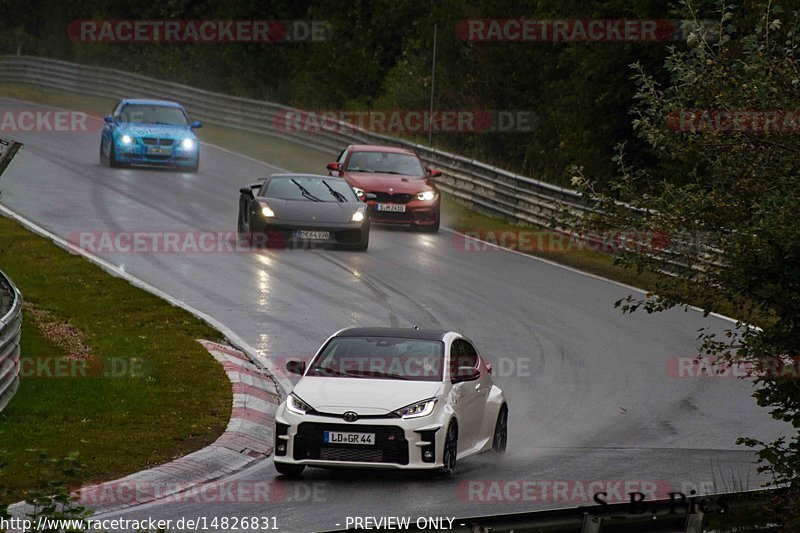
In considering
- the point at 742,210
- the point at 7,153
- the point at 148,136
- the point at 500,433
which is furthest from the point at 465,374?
the point at 148,136

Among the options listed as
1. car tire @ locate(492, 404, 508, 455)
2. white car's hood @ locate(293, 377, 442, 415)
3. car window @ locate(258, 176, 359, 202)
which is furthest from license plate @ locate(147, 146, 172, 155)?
→ white car's hood @ locate(293, 377, 442, 415)

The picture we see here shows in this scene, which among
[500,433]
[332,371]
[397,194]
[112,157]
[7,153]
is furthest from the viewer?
[112,157]

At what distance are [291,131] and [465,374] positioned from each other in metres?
31.1

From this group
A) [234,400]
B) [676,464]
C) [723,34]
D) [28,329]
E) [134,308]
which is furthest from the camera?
[134,308]

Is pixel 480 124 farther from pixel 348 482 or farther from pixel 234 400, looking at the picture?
pixel 348 482

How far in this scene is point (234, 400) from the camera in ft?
48.8

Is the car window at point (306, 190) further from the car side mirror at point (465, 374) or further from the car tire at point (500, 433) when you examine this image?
the car side mirror at point (465, 374)

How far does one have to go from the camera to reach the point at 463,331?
19391 mm

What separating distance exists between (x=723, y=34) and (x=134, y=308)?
9863 millimetres

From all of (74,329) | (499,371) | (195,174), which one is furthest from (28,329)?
(195,174)

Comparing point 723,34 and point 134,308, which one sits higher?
point 723,34

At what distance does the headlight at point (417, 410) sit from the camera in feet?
38.7

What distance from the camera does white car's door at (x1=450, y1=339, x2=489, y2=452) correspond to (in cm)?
1243

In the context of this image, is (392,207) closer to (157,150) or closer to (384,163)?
(384,163)
